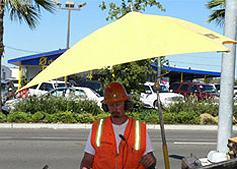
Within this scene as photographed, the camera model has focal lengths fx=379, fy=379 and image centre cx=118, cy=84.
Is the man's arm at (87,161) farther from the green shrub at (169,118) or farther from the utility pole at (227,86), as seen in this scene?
the green shrub at (169,118)

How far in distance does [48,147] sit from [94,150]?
7.10 meters

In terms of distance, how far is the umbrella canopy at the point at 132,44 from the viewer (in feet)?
8.32

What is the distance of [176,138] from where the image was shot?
12.2 m

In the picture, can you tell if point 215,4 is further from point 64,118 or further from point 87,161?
point 87,161

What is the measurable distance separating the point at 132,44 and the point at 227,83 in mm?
4191

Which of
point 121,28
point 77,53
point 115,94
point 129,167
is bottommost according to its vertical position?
point 129,167

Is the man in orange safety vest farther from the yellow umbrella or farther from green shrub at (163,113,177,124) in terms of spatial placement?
green shrub at (163,113,177,124)

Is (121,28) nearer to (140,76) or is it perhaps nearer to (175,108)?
(140,76)

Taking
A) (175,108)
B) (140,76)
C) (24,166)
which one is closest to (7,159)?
(24,166)

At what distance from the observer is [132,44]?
2.63m

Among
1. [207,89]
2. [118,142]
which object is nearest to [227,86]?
[118,142]

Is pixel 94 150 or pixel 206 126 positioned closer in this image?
pixel 94 150

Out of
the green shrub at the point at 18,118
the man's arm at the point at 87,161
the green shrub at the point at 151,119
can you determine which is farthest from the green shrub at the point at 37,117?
the man's arm at the point at 87,161

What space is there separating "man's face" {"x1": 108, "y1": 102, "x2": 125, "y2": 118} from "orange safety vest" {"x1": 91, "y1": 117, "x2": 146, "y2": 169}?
0.10 meters
